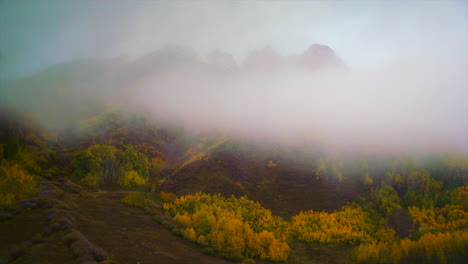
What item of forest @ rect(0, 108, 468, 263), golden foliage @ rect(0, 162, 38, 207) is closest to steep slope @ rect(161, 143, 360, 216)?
forest @ rect(0, 108, 468, 263)

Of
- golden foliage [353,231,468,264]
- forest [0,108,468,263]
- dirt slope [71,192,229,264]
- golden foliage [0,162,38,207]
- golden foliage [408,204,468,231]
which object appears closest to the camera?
golden foliage [353,231,468,264]

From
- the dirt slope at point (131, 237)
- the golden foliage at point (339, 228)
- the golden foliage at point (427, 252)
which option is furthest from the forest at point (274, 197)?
the dirt slope at point (131, 237)

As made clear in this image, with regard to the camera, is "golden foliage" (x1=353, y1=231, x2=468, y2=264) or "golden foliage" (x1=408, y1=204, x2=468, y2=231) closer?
"golden foliage" (x1=353, y1=231, x2=468, y2=264)

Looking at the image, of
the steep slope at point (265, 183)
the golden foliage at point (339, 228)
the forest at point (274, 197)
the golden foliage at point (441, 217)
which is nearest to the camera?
the forest at point (274, 197)

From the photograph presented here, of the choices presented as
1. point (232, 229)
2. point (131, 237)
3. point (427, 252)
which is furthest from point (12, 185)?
point (427, 252)

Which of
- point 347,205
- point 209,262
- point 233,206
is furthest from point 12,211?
point 347,205

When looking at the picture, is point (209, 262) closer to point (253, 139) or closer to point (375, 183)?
point (375, 183)

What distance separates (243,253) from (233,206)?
57.1ft

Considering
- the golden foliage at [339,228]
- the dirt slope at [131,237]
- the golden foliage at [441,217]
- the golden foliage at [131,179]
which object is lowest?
the golden foliage at [131,179]

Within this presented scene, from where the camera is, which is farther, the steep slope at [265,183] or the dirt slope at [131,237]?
the steep slope at [265,183]

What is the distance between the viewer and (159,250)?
29172 millimetres

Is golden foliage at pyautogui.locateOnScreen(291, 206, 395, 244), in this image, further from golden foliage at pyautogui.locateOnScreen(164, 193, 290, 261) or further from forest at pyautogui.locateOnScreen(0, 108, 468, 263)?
golden foliage at pyautogui.locateOnScreen(164, 193, 290, 261)

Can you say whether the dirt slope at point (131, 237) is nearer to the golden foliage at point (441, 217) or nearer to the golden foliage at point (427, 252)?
the golden foliage at point (427, 252)

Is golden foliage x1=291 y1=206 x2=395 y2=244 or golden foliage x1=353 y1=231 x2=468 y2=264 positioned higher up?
golden foliage x1=353 y1=231 x2=468 y2=264
